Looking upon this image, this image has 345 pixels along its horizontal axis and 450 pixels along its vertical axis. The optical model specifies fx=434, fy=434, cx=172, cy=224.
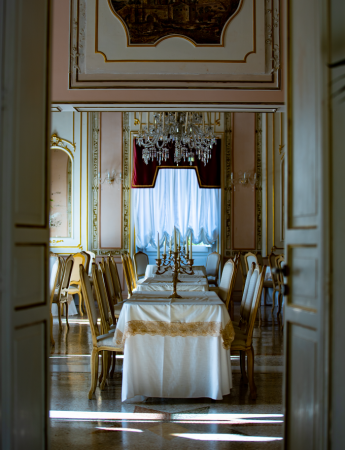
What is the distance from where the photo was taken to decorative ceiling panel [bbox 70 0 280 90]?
432 cm

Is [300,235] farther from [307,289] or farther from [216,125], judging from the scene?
[216,125]

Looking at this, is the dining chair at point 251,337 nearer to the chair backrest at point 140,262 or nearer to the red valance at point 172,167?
the chair backrest at point 140,262

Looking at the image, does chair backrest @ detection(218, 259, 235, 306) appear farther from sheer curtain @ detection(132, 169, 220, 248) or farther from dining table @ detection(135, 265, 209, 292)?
sheer curtain @ detection(132, 169, 220, 248)

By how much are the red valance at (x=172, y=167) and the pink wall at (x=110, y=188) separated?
37cm

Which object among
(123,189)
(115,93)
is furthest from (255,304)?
(123,189)

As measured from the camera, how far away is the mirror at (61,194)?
336 inches

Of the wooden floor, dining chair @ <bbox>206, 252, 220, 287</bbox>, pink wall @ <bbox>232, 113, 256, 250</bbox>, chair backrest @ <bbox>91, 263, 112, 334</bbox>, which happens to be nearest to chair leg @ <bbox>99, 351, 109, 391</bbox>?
the wooden floor

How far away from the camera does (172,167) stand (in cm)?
859

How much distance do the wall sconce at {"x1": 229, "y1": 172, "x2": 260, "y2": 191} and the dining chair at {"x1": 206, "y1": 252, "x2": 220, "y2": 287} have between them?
1.45m

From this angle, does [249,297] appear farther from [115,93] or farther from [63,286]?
[63,286]

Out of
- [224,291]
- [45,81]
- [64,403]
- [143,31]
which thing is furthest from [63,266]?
[45,81]

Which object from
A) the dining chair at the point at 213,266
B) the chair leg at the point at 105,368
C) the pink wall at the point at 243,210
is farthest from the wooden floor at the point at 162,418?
the pink wall at the point at 243,210

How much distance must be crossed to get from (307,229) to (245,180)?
6823mm

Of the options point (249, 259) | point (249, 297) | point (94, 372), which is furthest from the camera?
point (249, 259)
